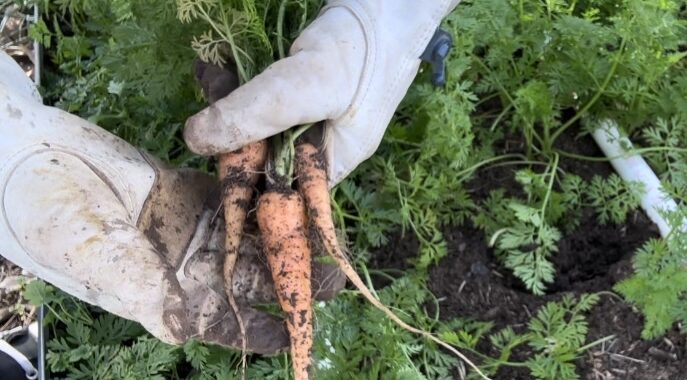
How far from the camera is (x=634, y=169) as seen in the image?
85.8 inches

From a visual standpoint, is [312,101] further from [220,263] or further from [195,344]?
[195,344]

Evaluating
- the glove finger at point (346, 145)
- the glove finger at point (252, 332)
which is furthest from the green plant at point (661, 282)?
the glove finger at point (252, 332)

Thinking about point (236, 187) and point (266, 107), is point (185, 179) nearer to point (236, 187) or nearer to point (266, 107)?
point (236, 187)

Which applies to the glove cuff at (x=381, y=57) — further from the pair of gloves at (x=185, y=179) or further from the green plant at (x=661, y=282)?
the green plant at (x=661, y=282)

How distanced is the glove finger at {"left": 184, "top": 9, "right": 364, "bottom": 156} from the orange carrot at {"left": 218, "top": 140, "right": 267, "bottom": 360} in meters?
0.09

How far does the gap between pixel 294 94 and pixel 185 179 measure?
1.36 ft

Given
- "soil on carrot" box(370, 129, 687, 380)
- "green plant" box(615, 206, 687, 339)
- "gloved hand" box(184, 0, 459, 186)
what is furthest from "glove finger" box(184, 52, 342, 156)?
"green plant" box(615, 206, 687, 339)

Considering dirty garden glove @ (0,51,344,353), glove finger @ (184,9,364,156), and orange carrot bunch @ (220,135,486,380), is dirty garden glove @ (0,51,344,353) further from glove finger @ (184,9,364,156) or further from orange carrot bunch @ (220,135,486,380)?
glove finger @ (184,9,364,156)

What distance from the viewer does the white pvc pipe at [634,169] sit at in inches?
83.4

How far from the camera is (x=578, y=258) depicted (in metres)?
2.15

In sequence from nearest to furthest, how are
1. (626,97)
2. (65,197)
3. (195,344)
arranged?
1. (65,197)
2. (195,344)
3. (626,97)

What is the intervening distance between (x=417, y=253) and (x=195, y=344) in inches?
26.2

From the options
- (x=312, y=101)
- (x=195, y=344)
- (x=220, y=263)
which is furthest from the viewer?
(x=195, y=344)

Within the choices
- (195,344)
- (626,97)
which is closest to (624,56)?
(626,97)
